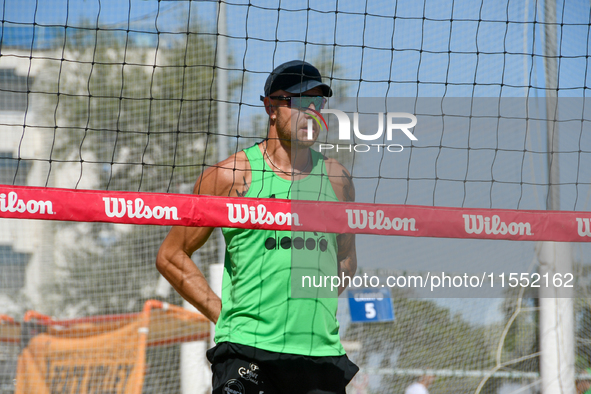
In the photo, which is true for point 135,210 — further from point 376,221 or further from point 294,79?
point 376,221

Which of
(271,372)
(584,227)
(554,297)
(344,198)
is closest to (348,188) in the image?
(344,198)

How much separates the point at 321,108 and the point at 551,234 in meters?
1.06

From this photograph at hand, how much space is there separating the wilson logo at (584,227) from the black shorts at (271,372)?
1159mm

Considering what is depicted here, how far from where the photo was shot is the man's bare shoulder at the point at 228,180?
220cm

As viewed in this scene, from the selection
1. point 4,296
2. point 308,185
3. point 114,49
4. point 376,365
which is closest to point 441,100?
point 308,185

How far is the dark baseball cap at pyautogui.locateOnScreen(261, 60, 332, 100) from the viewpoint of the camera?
2172mm

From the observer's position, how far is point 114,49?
681 cm

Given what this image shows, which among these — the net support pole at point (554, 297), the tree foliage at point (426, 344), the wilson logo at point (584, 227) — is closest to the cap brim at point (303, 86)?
the wilson logo at point (584, 227)

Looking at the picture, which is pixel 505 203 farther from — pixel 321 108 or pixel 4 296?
pixel 4 296

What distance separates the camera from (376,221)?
2.24 metres

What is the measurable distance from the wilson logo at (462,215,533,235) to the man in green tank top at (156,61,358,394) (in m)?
0.47

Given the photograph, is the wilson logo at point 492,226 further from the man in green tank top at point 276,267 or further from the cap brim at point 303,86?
the cap brim at point 303,86

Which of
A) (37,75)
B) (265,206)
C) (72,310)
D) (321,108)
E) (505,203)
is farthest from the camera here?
(37,75)

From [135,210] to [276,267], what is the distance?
59cm
